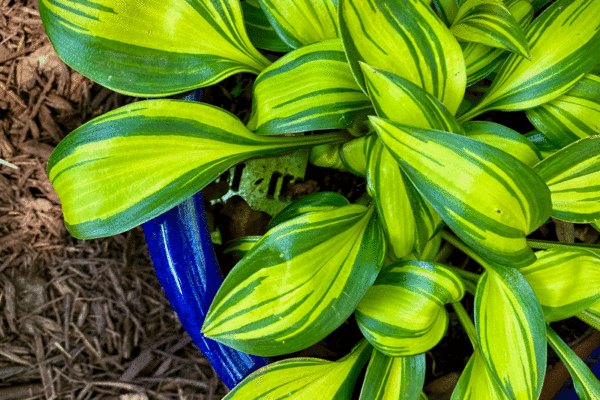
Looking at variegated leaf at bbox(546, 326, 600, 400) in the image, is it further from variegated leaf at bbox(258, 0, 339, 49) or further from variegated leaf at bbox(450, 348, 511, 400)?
variegated leaf at bbox(258, 0, 339, 49)

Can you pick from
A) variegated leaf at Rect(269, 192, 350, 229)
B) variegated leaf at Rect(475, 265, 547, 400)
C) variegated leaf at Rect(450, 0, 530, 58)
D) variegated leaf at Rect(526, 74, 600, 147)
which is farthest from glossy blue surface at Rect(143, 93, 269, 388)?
variegated leaf at Rect(526, 74, 600, 147)

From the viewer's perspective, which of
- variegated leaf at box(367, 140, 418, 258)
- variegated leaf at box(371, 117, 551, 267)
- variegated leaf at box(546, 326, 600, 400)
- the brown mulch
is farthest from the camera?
the brown mulch

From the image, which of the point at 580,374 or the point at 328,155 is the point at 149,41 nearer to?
the point at 328,155

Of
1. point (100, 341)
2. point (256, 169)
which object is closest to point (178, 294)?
point (256, 169)

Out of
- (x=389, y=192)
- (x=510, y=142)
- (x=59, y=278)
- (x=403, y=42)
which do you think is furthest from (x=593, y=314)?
(x=59, y=278)

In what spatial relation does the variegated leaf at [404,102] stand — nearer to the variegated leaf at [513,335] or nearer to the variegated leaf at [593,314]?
the variegated leaf at [513,335]

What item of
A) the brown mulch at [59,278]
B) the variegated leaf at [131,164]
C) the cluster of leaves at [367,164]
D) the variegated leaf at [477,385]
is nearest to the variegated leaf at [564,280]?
the cluster of leaves at [367,164]

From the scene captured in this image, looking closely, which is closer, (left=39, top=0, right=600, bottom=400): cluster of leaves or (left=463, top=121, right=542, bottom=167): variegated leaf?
(left=39, top=0, right=600, bottom=400): cluster of leaves
